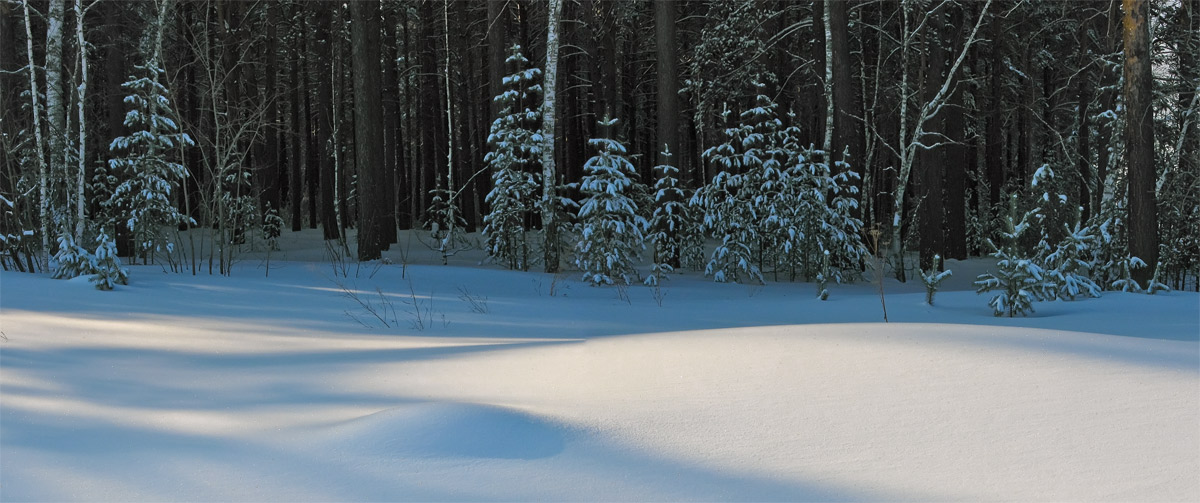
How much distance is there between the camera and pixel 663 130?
49.9 ft

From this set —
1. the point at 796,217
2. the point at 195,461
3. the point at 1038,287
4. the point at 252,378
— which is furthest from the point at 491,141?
the point at 195,461

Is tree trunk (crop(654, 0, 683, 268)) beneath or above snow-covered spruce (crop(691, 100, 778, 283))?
above

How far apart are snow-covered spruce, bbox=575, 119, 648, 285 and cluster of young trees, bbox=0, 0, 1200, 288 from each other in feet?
0.30

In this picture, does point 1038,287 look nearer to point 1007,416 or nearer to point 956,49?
point 1007,416

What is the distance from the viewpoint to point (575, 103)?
26375mm

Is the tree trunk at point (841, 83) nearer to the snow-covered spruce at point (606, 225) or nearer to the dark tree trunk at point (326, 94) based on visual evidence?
the snow-covered spruce at point (606, 225)

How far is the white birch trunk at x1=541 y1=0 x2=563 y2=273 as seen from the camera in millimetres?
13633

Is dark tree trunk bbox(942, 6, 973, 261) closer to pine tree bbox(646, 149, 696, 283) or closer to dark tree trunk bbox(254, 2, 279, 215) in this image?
pine tree bbox(646, 149, 696, 283)

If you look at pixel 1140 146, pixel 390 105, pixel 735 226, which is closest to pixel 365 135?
pixel 735 226

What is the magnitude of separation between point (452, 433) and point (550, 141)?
10.5m

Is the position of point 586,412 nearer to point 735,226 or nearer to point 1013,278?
point 1013,278

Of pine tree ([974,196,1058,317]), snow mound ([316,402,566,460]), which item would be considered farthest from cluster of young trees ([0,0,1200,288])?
snow mound ([316,402,566,460])

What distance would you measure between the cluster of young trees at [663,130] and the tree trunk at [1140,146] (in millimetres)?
26

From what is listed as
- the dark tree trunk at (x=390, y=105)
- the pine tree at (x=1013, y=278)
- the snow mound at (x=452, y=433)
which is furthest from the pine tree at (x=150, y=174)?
the pine tree at (x=1013, y=278)
